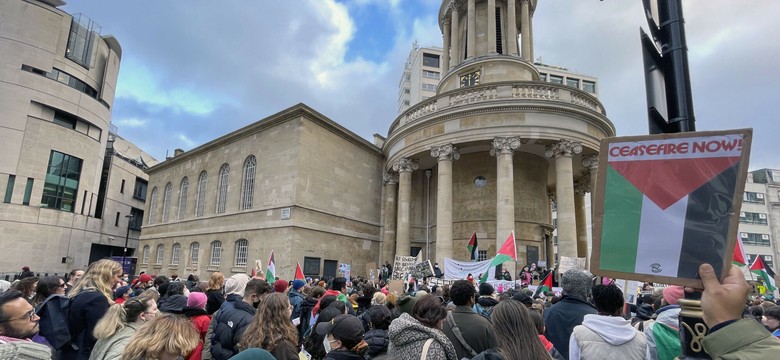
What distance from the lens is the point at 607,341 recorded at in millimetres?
3131

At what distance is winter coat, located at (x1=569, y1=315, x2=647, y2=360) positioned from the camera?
311cm

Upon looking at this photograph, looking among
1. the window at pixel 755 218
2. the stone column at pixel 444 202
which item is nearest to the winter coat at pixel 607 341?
the stone column at pixel 444 202

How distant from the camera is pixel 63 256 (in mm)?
36750

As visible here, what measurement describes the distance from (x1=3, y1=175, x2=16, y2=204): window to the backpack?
40694mm

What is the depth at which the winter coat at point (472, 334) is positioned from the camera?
3662 mm

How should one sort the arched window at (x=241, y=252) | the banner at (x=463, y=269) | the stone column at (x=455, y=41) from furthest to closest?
the stone column at (x=455, y=41), the arched window at (x=241, y=252), the banner at (x=463, y=269)

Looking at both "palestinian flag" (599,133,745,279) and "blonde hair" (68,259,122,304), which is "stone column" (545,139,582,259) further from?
"blonde hair" (68,259,122,304)

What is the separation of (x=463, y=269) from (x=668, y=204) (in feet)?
45.4

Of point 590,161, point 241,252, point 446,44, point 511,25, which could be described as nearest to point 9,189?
point 241,252

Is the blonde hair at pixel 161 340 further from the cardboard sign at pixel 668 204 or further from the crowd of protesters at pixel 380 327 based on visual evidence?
the cardboard sign at pixel 668 204

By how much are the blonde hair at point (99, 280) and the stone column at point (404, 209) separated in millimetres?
18687

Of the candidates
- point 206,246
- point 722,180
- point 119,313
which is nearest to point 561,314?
point 722,180

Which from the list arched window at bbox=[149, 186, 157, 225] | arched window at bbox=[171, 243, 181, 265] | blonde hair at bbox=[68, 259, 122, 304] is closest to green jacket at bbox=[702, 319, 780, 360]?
blonde hair at bbox=[68, 259, 122, 304]

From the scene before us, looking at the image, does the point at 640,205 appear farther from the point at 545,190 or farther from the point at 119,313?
the point at 545,190
